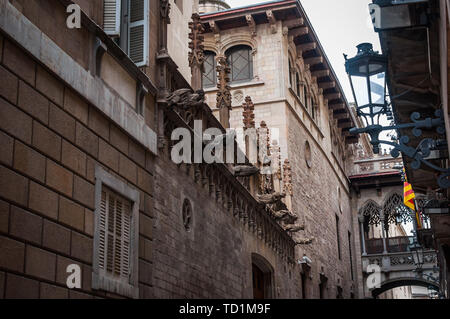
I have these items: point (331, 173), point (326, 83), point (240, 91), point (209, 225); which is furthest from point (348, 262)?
point (209, 225)

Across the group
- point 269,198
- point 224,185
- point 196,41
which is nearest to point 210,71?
point 269,198

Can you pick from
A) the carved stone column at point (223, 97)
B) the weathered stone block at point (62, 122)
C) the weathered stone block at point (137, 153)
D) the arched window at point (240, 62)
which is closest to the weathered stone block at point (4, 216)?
the weathered stone block at point (62, 122)

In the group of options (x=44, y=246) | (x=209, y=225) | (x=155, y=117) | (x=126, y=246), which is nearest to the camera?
(x=44, y=246)

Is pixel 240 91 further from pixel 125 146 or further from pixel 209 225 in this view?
pixel 125 146

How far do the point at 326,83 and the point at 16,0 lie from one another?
24494mm

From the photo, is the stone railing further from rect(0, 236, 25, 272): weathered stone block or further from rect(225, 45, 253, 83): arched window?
rect(225, 45, 253, 83): arched window

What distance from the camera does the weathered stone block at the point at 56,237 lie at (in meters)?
7.71

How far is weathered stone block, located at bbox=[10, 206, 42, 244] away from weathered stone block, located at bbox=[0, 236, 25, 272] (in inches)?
4.1

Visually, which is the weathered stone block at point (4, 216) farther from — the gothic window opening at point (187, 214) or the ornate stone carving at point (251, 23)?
the ornate stone carving at point (251, 23)

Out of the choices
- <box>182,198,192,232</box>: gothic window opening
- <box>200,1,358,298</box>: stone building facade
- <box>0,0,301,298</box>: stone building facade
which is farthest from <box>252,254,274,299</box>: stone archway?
<box>182,198,192,232</box>: gothic window opening

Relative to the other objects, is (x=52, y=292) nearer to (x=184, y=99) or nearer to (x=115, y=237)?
(x=115, y=237)

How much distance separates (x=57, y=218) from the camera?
8.00 meters

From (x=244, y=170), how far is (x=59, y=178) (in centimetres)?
790

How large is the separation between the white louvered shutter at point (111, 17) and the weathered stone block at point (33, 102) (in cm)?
259
